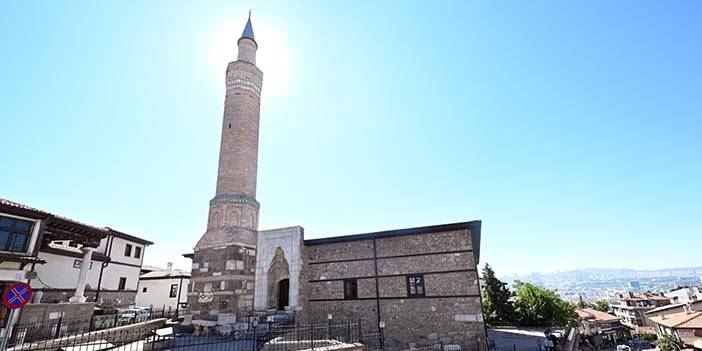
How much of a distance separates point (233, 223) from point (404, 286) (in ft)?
26.6

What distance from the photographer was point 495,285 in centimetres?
2839

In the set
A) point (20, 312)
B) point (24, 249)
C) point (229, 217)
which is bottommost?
point (20, 312)

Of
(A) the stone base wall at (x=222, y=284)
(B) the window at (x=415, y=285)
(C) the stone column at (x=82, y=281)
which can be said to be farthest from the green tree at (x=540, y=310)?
(C) the stone column at (x=82, y=281)

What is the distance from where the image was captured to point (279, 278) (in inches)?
619

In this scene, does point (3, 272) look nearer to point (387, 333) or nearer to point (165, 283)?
point (387, 333)

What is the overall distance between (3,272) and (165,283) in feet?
53.7

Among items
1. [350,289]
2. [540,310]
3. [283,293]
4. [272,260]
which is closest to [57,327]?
[272,260]

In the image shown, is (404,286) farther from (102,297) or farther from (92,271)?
(102,297)

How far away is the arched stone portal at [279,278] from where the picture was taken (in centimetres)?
1550

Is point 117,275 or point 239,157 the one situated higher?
point 239,157

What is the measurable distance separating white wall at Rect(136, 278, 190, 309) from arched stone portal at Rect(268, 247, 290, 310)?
14.2 metres

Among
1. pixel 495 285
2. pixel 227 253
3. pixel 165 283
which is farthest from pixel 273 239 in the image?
pixel 495 285

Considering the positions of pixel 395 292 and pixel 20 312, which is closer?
pixel 20 312

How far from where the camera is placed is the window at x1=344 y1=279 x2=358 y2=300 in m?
14.5
